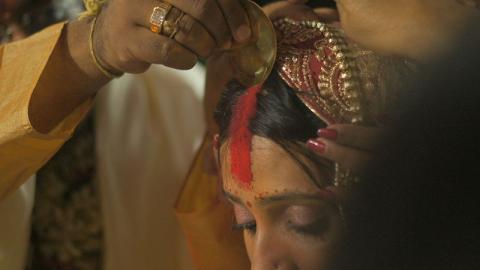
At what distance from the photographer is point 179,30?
1.77 feet

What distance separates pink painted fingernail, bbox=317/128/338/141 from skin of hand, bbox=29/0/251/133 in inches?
4.2

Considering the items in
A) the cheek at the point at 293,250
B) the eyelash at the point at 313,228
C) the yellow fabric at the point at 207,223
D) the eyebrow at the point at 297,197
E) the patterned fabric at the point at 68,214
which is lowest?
the patterned fabric at the point at 68,214

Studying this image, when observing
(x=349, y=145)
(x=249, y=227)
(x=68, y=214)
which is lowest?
(x=68, y=214)

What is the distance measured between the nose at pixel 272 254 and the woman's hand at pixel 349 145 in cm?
8

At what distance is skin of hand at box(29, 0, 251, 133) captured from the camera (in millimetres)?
543

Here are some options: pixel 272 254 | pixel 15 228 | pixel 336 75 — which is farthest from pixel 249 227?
pixel 15 228

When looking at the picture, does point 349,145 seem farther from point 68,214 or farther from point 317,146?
point 68,214

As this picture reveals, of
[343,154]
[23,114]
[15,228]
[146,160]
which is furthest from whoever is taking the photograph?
[146,160]

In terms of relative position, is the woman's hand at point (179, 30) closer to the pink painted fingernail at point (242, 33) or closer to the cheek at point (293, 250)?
the pink painted fingernail at point (242, 33)

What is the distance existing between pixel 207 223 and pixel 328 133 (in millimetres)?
258

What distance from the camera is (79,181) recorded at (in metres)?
0.88

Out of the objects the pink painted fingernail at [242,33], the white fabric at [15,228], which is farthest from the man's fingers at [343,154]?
the white fabric at [15,228]

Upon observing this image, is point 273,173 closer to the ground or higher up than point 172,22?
closer to the ground

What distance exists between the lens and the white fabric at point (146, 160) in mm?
855
